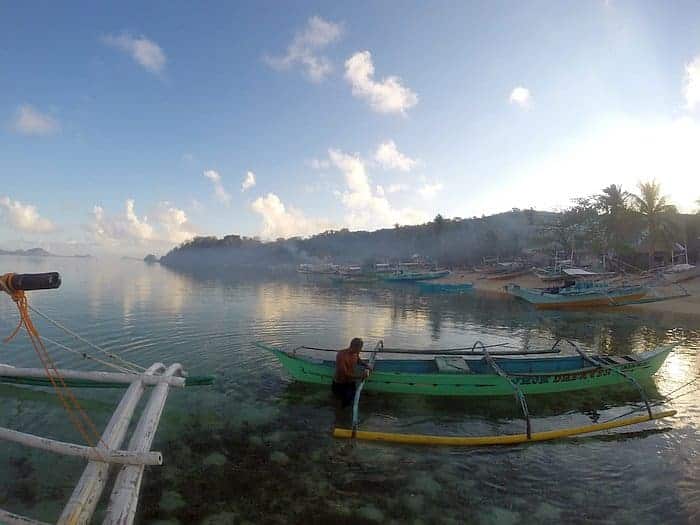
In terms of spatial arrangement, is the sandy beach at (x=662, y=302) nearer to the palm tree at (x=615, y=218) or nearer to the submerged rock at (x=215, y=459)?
the palm tree at (x=615, y=218)

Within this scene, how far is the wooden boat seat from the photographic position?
43.4 ft

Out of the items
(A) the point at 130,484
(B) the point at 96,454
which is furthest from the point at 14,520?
(A) the point at 130,484

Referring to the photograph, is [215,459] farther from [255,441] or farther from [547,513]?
[547,513]

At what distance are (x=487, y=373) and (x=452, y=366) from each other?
4.68ft

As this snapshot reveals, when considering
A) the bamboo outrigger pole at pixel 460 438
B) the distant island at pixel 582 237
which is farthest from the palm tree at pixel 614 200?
the bamboo outrigger pole at pixel 460 438

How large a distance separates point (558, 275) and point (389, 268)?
52.1m

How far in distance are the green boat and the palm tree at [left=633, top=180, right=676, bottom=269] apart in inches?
2001

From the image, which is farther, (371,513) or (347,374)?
(347,374)

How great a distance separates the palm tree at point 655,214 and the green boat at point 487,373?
50.8 meters

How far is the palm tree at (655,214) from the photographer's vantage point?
53.4 metres

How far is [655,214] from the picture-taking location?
176 ft

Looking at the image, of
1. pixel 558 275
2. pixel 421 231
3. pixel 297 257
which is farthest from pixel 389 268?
pixel 297 257

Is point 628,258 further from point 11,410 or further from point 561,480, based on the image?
point 11,410

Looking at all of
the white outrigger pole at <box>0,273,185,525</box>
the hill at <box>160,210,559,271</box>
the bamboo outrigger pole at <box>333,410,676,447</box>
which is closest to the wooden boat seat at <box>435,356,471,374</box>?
the bamboo outrigger pole at <box>333,410,676,447</box>
